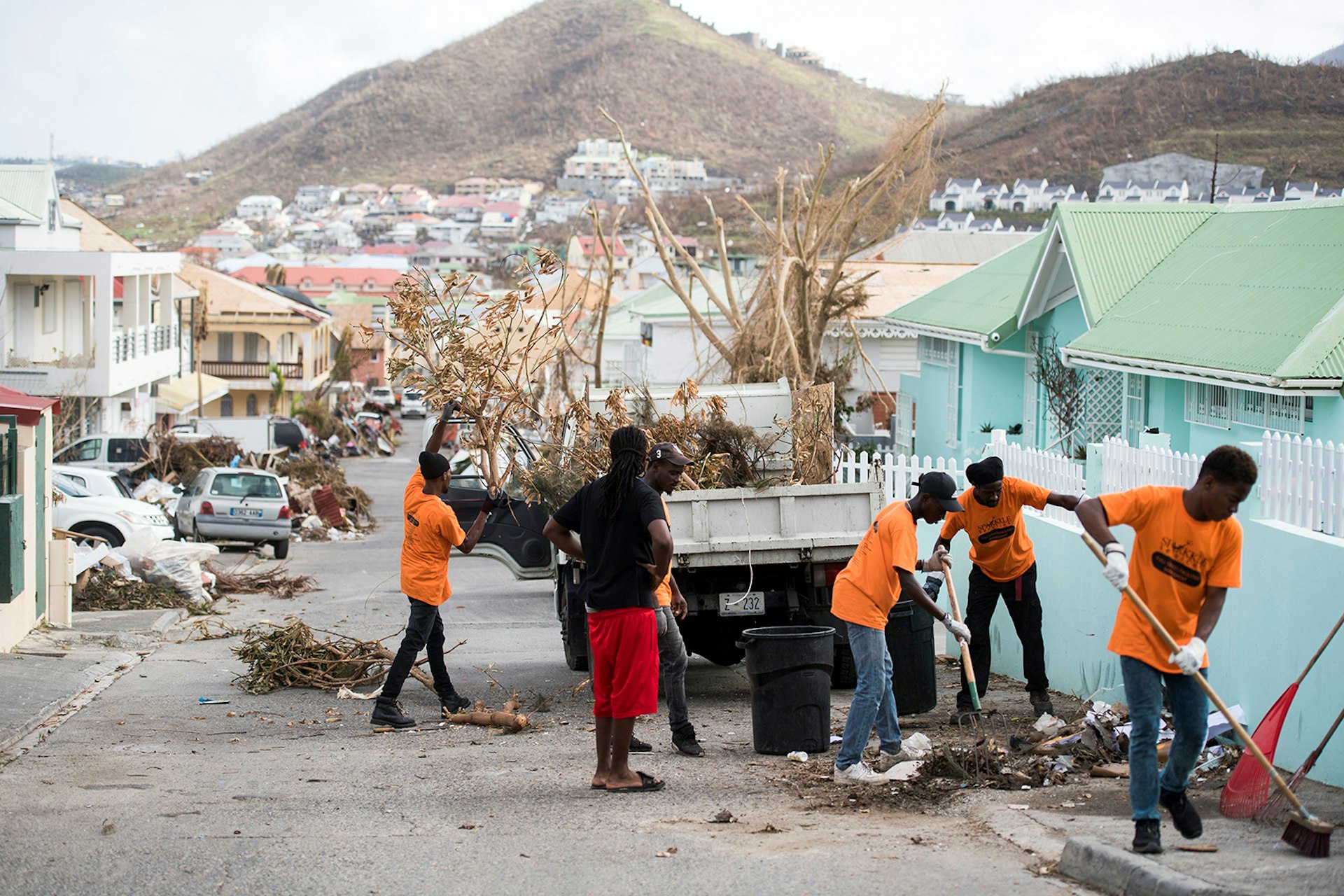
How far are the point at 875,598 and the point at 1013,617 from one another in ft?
6.70

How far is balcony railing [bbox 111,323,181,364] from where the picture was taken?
34.4m

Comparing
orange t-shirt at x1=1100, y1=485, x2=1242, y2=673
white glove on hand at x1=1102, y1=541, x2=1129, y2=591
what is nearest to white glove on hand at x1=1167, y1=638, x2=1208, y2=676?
orange t-shirt at x1=1100, y1=485, x2=1242, y2=673

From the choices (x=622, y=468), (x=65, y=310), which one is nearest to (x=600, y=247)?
(x=65, y=310)

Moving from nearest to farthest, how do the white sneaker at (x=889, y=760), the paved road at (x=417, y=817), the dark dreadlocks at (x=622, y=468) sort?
the paved road at (x=417, y=817)
the dark dreadlocks at (x=622, y=468)
the white sneaker at (x=889, y=760)

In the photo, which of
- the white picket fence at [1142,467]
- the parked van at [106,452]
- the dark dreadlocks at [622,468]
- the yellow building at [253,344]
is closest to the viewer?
the dark dreadlocks at [622,468]

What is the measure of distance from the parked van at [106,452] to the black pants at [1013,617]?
22.6 m

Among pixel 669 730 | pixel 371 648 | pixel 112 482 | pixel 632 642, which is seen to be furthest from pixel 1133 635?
pixel 112 482

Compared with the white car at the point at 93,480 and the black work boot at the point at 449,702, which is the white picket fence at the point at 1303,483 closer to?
the black work boot at the point at 449,702

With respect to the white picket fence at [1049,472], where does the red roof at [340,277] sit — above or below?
above

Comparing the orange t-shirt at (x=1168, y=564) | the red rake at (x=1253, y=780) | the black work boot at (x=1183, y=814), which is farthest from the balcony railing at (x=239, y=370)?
the black work boot at (x=1183, y=814)

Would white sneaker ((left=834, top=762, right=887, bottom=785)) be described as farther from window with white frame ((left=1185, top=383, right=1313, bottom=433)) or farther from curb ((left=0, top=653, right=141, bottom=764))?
window with white frame ((left=1185, top=383, right=1313, bottom=433))

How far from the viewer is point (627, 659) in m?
7.00

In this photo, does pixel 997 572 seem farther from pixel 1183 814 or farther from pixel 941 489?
pixel 1183 814

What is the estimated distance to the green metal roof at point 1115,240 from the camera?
1948cm
